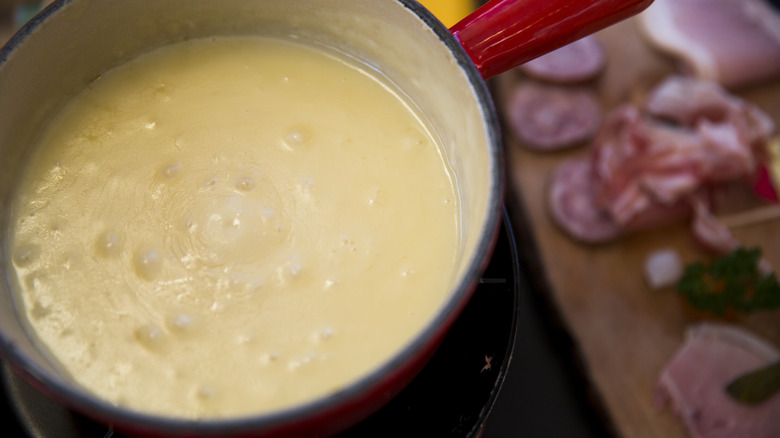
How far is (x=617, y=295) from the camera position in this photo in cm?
143

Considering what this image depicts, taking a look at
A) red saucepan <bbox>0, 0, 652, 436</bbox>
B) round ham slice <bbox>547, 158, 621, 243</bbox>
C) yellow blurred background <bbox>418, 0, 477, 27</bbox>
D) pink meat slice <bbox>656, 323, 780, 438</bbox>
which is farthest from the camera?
round ham slice <bbox>547, 158, 621, 243</bbox>

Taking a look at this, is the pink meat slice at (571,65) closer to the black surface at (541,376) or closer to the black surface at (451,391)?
the black surface at (541,376)

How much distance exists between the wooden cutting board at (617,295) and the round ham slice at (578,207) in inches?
1.1

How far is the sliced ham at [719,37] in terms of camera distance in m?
1.62

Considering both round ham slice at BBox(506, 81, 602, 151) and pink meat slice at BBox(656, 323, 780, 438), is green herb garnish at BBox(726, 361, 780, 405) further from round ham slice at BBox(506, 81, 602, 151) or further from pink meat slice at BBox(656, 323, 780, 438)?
round ham slice at BBox(506, 81, 602, 151)

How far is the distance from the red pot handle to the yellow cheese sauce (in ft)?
0.47

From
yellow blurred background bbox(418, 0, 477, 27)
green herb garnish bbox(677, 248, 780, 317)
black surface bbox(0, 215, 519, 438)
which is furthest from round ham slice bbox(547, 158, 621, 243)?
black surface bbox(0, 215, 519, 438)

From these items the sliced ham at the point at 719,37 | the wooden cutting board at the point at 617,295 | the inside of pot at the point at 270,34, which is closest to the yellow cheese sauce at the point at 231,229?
the inside of pot at the point at 270,34

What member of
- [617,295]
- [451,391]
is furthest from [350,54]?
[617,295]

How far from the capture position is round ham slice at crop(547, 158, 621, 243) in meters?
1.45

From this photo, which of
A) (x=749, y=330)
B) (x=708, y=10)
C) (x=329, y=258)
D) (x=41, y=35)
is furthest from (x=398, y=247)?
(x=708, y=10)

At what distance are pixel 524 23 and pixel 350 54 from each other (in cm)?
24

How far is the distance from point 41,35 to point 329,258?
0.34 meters

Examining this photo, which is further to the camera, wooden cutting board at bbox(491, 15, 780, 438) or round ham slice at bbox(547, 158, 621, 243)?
round ham slice at bbox(547, 158, 621, 243)
